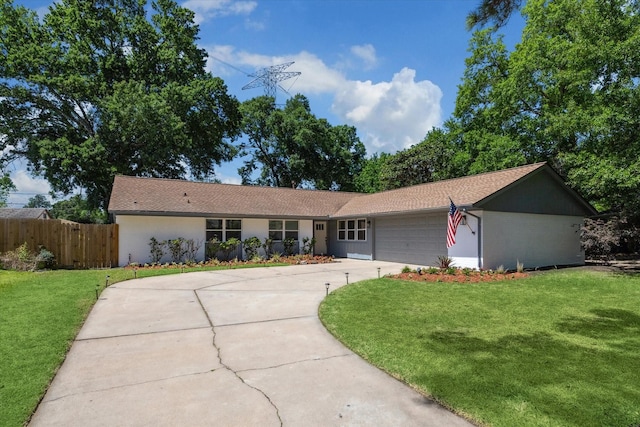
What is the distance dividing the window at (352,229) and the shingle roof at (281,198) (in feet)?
2.09

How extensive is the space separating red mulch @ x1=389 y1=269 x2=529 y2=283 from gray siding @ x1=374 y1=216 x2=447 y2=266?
2568 millimetres

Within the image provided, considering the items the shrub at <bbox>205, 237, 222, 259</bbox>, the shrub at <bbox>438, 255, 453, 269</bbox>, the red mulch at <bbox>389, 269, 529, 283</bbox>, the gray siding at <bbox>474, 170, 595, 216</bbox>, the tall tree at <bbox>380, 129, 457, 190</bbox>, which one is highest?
the tall tree at <bbox>380, 129, 457, 190</bbox>

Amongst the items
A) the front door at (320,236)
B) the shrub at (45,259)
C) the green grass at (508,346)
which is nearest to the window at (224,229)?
the front door at (320,236)

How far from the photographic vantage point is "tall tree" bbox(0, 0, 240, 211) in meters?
24.1

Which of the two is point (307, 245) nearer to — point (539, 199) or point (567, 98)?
point (539, 199)

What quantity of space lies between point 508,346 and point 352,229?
15779mm

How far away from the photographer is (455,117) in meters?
28.5

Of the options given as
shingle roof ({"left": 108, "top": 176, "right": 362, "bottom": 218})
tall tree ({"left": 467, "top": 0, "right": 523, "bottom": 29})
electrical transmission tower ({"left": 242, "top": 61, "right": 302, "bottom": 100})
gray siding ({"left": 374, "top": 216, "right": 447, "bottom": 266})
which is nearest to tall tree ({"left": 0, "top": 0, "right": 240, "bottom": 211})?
shingle roof ({"left": 108, "top": 176, "right": 362, "bottom": 218})

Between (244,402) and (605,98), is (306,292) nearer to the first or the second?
(244,402)

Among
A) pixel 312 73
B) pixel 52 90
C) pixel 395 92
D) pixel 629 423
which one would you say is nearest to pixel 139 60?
pixel 52 90

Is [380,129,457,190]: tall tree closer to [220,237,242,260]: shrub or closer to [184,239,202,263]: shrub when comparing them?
[220,237,242,260]: shrub

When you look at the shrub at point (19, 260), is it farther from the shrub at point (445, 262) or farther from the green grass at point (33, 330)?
the shrub at point (445, 262)

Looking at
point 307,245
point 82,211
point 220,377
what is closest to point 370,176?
point 307,245

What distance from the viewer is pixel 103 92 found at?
26.4 metres
